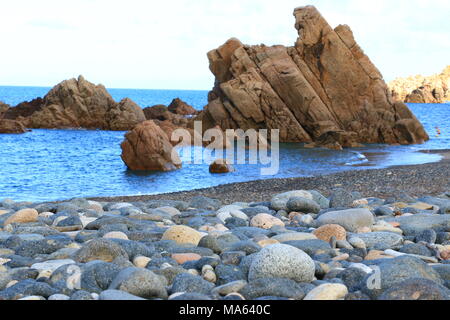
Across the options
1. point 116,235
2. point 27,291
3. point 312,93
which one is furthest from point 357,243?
point 312,93

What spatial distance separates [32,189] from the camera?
2198 centimetres

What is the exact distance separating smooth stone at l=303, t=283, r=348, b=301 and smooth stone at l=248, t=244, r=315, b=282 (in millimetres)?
458

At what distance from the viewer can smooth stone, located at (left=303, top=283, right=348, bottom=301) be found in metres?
4.16

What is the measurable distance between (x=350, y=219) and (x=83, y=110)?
4756 centimetres

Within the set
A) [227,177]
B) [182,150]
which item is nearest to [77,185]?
[227,177]

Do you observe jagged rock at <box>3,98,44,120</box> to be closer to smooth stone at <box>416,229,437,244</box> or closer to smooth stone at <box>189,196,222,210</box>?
smooth stone at <box>189,196,222,210</box>

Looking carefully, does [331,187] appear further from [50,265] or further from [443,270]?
[50,265]

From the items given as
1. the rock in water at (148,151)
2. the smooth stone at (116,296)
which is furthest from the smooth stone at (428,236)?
the rock in water at (148,151)

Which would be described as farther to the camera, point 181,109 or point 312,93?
point 181,109

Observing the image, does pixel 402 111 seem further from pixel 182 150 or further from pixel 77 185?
pixel 77 185

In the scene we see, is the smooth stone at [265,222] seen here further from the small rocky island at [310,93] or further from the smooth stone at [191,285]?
the small rocky island at [310,93]

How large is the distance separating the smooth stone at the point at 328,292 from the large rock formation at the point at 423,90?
141 metres

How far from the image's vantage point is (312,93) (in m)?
40.9

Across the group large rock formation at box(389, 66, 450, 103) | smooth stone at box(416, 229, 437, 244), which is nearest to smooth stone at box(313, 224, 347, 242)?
smooth stone at box(416, 229, 437, 244)
